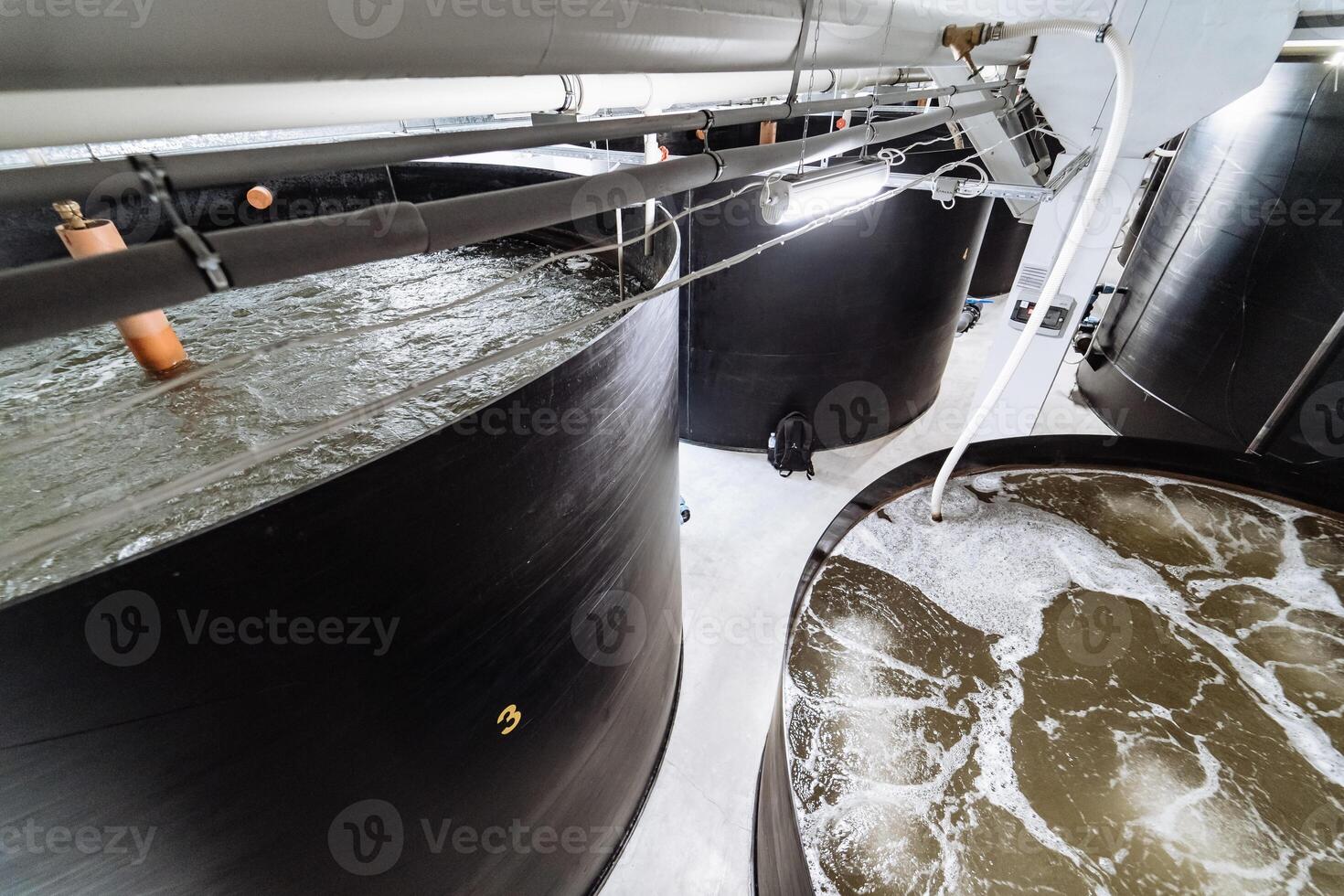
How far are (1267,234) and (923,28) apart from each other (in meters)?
3.76

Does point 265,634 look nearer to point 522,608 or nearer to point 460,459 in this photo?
point 460,459

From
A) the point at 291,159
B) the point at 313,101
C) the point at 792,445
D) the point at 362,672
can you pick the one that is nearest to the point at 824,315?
Answer: the point at 792,445

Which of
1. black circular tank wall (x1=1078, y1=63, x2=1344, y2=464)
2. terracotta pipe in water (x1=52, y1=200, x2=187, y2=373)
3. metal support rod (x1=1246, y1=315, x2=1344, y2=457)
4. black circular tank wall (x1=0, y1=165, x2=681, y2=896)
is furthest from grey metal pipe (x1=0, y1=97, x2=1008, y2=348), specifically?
black circular tank wall (x1=1078, y1=63, x2=1344, y2=464)

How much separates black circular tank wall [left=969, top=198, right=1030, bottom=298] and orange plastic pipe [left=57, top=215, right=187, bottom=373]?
8.56m

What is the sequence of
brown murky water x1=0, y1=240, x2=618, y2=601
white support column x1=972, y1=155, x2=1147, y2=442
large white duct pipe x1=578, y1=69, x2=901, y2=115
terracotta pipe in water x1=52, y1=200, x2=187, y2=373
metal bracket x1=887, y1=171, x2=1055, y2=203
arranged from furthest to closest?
white support column x1=972, y1=155, x2=1147, y2=442 < metal bracket x1=887, y1=171, x2=1055, y2=203 < large white duct pipe x1=578, y1=69, x2=901, y2=115 < terracotta pipe in water x1=52, y1=200, x2=187, y2=373 < brown murky water x1=0, y1=240, x2=618, y2=601

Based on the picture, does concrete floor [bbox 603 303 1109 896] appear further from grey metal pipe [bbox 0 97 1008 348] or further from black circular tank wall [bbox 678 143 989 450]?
grey metal pipe [bbox 0 97 1008 348]

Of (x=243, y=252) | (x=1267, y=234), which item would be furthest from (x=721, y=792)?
(x=1267, y=234)

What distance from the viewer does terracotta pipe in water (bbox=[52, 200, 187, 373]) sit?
59.8 inches

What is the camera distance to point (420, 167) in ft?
10.7

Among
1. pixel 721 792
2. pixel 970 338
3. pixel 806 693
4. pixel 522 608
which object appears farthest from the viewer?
pixel 970 338

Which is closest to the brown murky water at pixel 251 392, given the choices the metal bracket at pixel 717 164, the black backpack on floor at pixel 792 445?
the metal bracket at pixel 717 164

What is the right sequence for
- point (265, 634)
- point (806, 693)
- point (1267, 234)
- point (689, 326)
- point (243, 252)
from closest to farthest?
point (243, 252)
point (265, 634)
point (806, 693)
point (1267, 234)
point (689, 326)

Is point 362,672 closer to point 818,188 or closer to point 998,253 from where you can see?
point 818,188

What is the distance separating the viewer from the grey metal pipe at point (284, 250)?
20.2 inches
